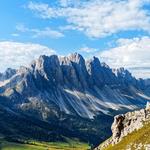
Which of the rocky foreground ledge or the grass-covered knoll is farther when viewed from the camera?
the rocky foreground ledge

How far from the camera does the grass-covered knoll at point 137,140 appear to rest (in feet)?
367

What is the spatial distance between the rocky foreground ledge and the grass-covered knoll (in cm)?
347

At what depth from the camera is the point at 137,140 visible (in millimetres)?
116750

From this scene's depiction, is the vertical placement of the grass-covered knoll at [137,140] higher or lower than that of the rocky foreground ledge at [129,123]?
lower

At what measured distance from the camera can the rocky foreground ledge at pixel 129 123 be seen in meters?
134

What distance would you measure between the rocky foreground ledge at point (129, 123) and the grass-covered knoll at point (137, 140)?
347cm

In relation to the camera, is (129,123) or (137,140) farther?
(129,123)

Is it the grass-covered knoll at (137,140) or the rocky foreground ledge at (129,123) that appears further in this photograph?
the rocky foreground ledge at (129,123)

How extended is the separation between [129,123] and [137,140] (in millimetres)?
26838

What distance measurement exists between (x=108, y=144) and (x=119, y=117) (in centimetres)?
1141

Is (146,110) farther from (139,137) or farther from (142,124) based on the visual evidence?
(139,137)

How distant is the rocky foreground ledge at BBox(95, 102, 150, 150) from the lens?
13440 centimetres

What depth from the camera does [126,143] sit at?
12569 cm

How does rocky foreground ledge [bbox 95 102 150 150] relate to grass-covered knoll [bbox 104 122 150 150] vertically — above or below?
above
